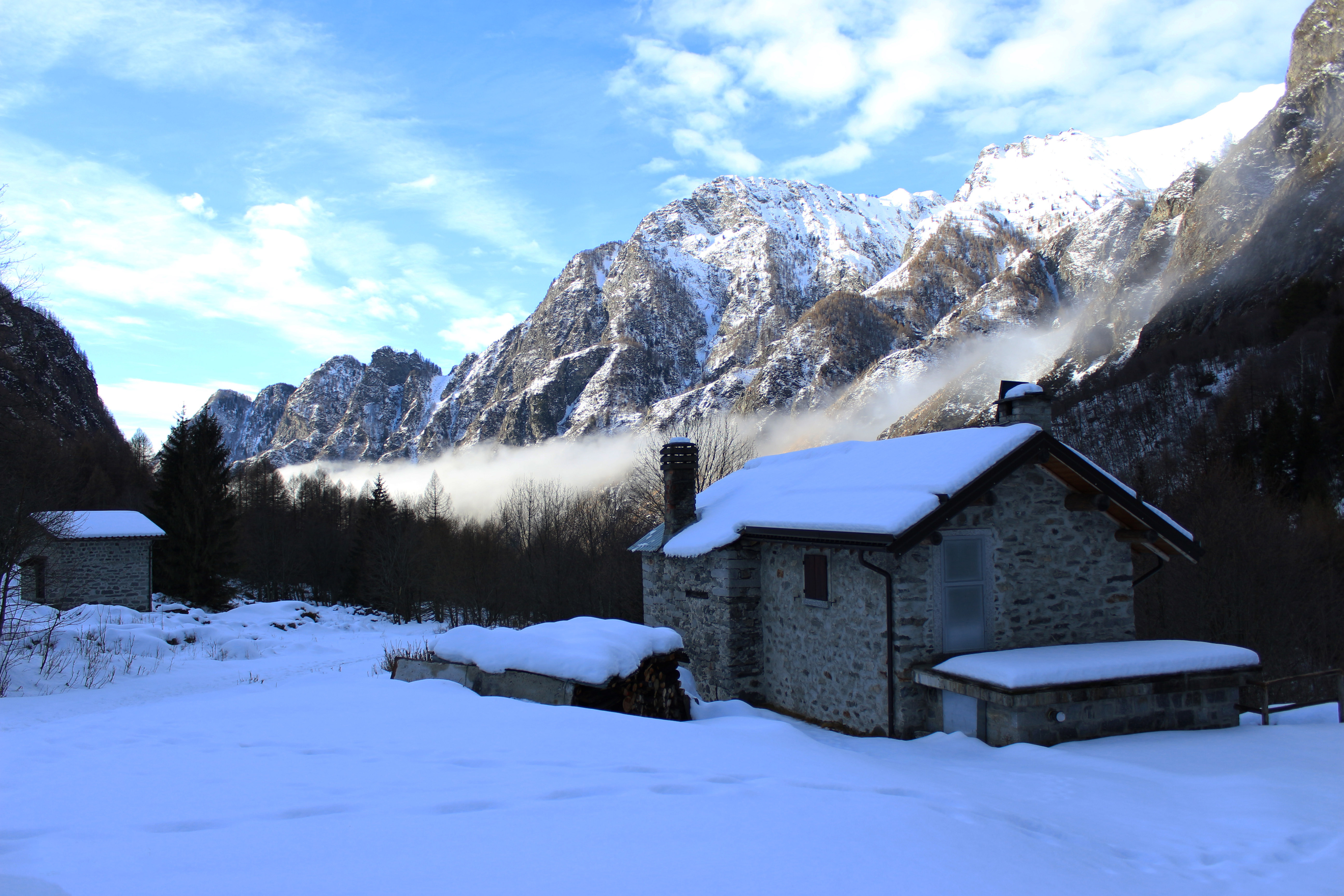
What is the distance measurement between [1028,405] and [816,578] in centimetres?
441

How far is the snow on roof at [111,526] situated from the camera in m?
27.3

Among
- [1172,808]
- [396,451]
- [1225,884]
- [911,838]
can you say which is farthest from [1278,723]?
[396,451]

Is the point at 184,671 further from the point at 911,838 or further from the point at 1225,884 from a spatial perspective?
the point at 1225,884

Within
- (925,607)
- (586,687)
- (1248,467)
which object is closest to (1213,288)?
(1248,467)

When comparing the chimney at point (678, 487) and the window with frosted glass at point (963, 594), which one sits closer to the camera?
the window with frosted glass at point (963, 594)

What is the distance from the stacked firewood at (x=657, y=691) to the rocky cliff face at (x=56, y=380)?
4757 centimetres

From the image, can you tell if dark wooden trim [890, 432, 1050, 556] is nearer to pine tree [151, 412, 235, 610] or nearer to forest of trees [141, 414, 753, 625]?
forest of trees [141, 414, 753, 625]

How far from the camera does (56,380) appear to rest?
214 feet

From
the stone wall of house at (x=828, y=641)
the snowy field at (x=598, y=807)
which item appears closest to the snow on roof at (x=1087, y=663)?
the snowy field at (x=598, y=807)

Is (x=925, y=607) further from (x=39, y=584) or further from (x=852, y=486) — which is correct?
(x=39, y=584)

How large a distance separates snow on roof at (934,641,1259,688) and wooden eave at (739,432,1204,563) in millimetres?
1657

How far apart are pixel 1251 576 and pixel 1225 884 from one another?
24.0m

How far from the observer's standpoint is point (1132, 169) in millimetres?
158500

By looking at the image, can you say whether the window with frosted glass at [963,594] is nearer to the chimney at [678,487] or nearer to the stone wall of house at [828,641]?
the stone wall of house at [828,641]
